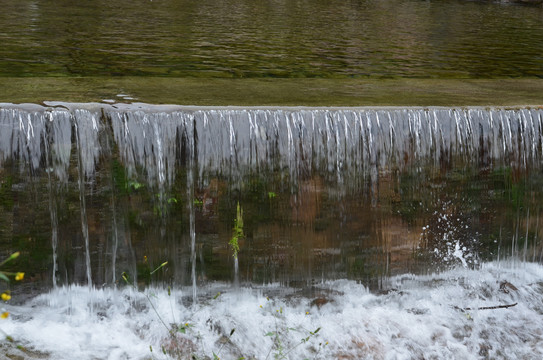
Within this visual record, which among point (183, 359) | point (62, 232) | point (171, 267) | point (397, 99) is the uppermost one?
point (397, 99)

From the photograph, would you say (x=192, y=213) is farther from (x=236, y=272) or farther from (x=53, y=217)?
(x=53, y=217)

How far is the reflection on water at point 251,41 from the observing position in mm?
7070

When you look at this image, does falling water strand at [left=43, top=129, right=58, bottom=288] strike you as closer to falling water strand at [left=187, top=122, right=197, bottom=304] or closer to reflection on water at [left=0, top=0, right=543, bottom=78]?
falling water strand at [left=187, top=122, right=197, bottom=304]

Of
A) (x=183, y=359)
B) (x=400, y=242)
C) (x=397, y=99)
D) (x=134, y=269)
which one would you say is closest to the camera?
(x=183, y=359)

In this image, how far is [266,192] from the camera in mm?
4426

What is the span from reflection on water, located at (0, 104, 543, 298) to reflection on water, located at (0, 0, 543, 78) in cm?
231

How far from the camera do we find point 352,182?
4527mm

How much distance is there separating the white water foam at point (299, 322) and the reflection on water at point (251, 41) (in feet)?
9.48

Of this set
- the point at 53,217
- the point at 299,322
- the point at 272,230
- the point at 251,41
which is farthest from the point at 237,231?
the point at 251,41

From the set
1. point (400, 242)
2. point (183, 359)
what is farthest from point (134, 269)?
point (400, 242)

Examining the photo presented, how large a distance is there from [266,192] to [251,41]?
5637 mm

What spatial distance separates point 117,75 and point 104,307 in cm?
279

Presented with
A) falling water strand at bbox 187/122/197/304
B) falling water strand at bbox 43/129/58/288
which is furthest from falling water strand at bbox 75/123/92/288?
falling water strand at bbox 187/122/197/304

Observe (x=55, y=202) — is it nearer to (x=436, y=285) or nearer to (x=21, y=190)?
(x=21, y=190)
